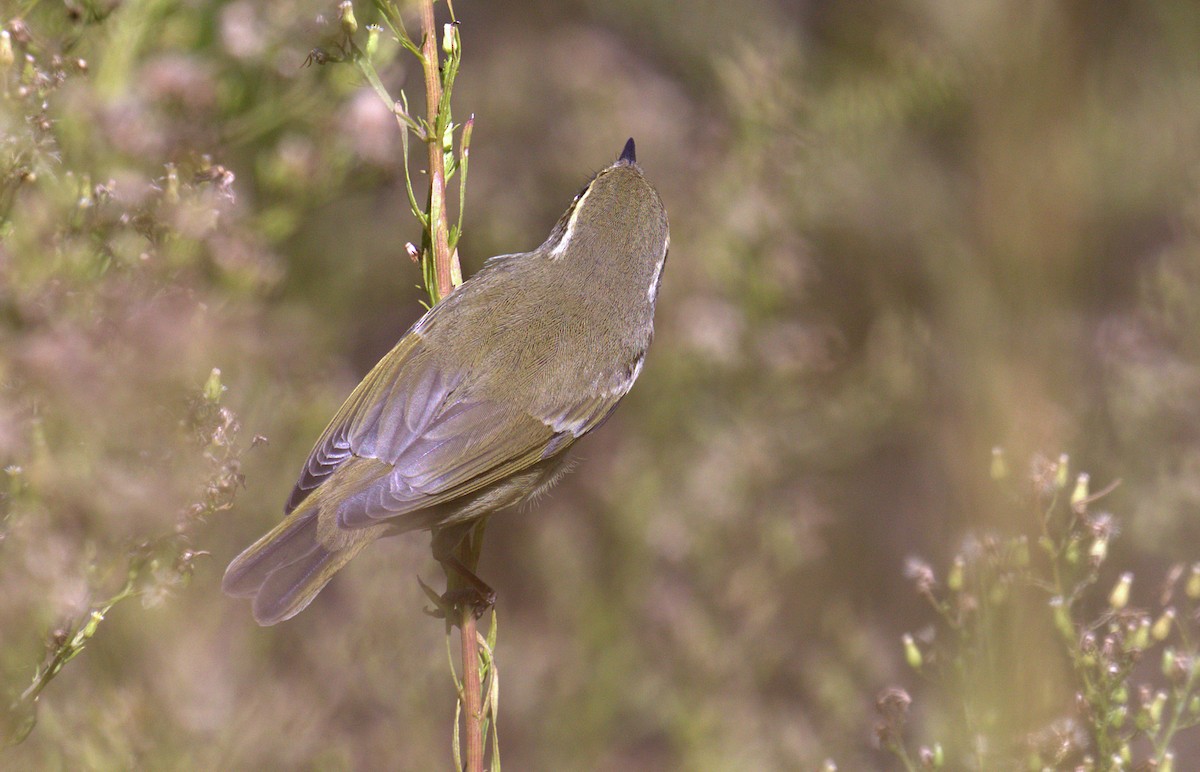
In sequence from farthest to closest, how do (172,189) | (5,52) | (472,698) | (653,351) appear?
(653,351) < (172,189) < (5,52) < (472,698)

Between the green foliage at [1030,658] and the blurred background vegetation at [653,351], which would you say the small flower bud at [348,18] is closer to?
the blurred background vegetation at [653,351]

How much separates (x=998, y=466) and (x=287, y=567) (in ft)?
5.36

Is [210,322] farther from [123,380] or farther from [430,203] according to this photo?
[430,203]

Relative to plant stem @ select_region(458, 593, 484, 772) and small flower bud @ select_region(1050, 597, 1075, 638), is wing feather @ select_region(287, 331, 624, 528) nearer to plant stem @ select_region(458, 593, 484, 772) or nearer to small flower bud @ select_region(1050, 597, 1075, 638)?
plant stem @ select_region(458, 593, 484, 772)

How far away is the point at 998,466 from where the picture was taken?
267 centimetres

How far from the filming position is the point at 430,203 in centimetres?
239

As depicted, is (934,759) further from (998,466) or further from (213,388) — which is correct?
(213,388)

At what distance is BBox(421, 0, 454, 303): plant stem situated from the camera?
2.29 meters

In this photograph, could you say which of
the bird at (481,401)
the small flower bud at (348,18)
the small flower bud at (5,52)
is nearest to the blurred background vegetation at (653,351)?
the small flower bud at (5,52)

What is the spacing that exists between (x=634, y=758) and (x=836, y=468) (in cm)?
158

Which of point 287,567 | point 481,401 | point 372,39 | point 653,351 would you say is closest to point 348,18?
point 372,39

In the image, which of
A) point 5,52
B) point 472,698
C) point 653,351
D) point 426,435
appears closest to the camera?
point 472,698

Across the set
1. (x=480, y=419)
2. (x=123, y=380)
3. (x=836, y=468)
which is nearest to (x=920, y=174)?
(x=836, y=468)

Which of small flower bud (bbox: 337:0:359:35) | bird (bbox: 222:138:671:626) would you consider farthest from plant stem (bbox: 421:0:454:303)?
bird (bbox: 222:138:671:626)
